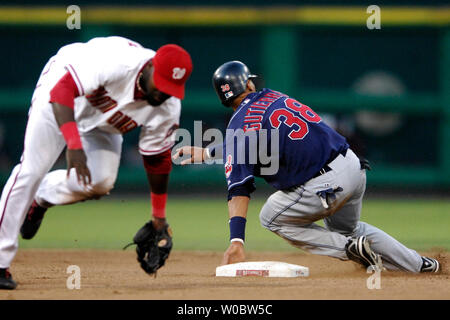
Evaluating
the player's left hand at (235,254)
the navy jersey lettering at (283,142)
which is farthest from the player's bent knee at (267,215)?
the player's left hand at (235,254)

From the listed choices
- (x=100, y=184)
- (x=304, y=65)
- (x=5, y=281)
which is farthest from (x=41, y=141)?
(x=304, y=65)

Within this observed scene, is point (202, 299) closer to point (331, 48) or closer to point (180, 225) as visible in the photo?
point (180, 225)

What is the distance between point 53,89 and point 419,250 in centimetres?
384

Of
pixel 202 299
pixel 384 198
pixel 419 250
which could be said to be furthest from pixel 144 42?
pixel 202 299

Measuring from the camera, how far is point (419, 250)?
6.76 metres

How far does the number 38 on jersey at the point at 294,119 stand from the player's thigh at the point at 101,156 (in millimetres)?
1121

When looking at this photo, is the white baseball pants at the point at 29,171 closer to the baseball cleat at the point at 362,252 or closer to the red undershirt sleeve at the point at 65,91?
the red undershirt sleeve at the point at 65,91

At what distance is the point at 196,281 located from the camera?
5066 mm

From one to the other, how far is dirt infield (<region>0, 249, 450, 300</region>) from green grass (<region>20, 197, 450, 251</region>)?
3.10 ft

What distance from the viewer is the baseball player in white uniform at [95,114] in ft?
14.4

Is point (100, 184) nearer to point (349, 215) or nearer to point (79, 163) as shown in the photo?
point (79, 163)

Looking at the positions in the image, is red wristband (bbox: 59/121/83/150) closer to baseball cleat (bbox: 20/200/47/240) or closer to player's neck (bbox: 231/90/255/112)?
player's neck (bbox: 231/90/255/112)

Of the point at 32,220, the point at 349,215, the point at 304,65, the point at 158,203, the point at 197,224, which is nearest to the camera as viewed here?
the point at 158,203

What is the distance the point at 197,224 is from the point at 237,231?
4.88m
